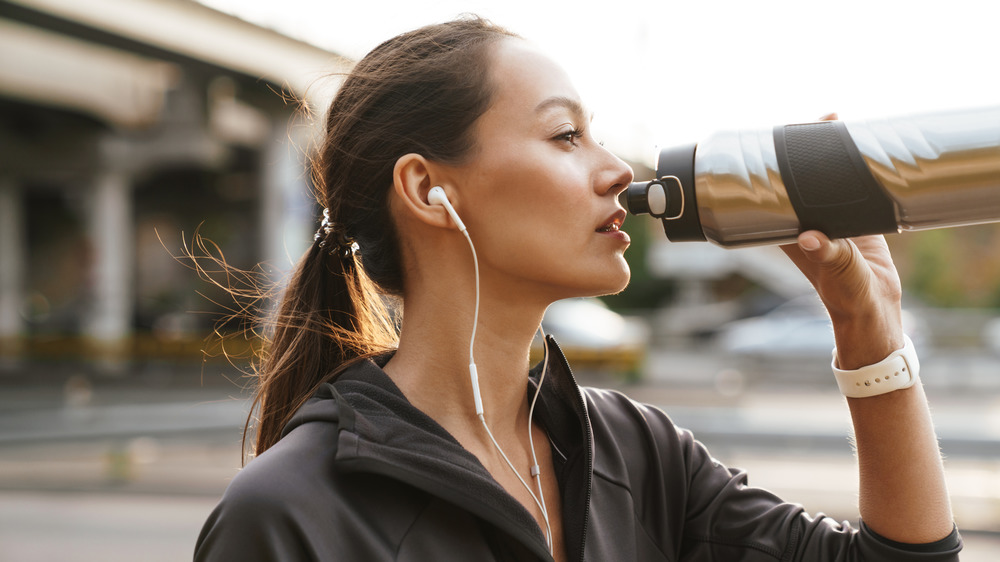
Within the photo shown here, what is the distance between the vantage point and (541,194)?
57.4 inches

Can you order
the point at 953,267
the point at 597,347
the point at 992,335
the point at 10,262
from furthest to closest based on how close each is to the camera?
the point at 953,267, the point at 10,262, the point at 992,335, the point at 597,347

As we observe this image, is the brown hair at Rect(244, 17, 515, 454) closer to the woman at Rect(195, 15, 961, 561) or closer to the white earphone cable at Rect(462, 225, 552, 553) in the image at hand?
the woman at Rect(195, 15, 961, 561)

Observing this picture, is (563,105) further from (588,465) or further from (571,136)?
(588,465)

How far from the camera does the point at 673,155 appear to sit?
1401mm

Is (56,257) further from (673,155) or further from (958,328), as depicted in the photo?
(673,155)

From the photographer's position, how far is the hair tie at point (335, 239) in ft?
5.62

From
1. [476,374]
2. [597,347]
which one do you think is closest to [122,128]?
[597,347]

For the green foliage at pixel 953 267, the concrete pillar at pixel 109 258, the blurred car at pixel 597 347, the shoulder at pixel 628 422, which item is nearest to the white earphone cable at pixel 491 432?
the shoulder at pixel 628 422

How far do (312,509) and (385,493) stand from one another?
121 mm

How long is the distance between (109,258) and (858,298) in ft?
73.5

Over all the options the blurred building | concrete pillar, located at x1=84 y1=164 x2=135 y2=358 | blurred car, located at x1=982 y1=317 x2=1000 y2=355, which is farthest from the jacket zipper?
concrete pillar, located at x1=84 y1=164 x2=135 y2=358

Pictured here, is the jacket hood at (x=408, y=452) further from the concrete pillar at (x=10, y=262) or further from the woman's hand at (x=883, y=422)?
the concrete pillar at (x=10, y=262)

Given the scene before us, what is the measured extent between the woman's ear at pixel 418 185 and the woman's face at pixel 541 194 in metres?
0.04

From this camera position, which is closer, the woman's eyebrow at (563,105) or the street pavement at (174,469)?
the woman's eyebrow at (563,105)
